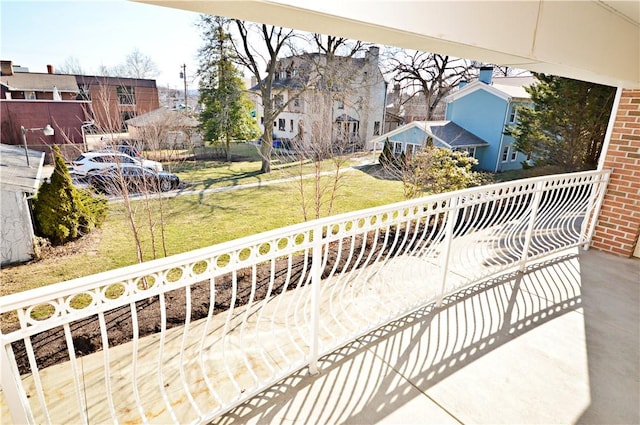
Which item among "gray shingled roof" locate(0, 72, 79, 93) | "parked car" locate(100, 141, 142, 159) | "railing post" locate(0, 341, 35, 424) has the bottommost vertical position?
"railing post" locate(0, 341, 35, 424)

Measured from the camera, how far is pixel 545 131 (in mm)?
11016

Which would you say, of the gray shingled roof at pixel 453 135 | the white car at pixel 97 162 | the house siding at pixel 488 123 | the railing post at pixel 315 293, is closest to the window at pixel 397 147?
the gray shingled roof at pixel 453 135

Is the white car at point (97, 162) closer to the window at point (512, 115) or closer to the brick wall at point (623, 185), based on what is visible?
the brick wall at point (623, 185)

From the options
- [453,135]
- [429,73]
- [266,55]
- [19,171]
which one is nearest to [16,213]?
[19,171]

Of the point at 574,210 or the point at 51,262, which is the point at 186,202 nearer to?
the point at 51,262

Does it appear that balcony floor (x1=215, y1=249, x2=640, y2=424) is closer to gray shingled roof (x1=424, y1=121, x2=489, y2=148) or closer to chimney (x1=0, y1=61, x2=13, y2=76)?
gray shingled roof (x1=424, y1=121, x2=489, y2=148)

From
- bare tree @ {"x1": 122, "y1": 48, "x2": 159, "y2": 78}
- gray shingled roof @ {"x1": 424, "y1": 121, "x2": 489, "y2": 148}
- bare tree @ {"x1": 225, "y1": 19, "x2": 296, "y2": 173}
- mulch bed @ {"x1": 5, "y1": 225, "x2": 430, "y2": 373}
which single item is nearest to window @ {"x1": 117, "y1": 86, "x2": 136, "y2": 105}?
bare tree @ {"x1": 122, "y1": 48, "x2": 159, "y2": 78}

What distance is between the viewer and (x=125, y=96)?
6.25m

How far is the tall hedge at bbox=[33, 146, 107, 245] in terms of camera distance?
5.83 m

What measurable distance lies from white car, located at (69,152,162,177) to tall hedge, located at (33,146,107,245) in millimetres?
368

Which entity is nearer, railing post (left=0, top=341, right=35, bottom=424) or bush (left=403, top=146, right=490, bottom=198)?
railing post (left=0, top=341, right=35, bottom=424)

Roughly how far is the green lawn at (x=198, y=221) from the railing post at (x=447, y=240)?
13.6 ft

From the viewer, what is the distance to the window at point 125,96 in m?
6.10

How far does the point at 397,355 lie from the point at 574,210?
3.30m
